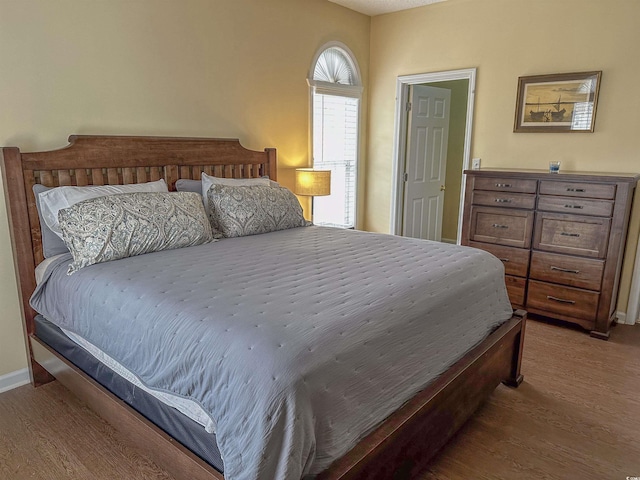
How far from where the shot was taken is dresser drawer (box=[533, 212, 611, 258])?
3.27m

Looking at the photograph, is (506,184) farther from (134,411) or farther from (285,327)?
(134,411)

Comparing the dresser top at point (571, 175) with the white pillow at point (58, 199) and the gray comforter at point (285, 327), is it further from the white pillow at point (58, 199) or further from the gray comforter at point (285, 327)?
the white pillow at point (58, 199)

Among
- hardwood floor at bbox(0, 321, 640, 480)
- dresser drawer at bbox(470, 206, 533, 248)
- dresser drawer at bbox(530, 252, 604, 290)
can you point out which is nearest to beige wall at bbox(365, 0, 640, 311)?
dresser drawer at bbox(530, 252, 604, 290)

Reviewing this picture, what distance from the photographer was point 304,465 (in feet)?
4.37

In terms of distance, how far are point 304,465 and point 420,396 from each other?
65cm

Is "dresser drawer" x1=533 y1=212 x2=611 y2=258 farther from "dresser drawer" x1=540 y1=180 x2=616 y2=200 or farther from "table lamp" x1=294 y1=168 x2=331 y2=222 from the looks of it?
"table lamp" x1=294 y1=168 x2=331 y2=222

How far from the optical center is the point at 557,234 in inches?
136

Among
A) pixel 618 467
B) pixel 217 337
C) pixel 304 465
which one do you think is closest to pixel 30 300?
pixel 217 337

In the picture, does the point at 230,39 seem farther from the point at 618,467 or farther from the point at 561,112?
the point at 618,467

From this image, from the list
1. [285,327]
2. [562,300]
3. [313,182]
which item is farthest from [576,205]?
[285,327]

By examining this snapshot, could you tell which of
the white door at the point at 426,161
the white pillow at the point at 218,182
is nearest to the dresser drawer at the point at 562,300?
the white door at the point at 426,161

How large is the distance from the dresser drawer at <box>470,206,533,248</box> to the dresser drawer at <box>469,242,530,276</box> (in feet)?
0.14

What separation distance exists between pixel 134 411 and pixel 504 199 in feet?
10.2

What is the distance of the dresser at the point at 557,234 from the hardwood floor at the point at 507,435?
619 mm
